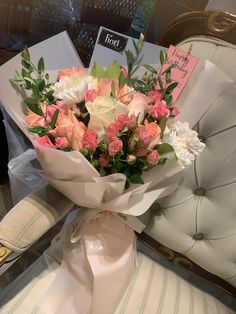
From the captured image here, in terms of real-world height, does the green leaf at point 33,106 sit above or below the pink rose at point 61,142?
above

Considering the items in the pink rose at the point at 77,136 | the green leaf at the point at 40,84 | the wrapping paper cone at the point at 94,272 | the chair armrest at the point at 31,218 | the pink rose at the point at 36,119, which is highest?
the green leaf at the point at 40,84

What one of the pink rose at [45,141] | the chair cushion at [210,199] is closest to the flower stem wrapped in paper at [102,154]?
the pink rose at [45,141]

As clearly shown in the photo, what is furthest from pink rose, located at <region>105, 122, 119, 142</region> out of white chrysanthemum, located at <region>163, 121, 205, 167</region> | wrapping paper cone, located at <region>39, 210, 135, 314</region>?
wrapping paper cone, located at <region>39, 210, 135, 314</region>

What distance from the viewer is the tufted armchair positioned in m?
0.73

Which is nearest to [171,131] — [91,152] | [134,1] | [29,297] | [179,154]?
[179,154]

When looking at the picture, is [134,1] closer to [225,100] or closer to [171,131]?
[225,100]

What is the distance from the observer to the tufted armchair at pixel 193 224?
725mm

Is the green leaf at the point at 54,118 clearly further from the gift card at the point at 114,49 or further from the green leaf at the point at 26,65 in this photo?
the gift card at the point at 114,49

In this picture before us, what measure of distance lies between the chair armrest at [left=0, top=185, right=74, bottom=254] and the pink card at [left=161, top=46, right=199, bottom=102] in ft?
1.13

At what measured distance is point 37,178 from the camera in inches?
33.3

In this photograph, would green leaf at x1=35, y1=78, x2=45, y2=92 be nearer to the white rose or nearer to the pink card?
the white rose

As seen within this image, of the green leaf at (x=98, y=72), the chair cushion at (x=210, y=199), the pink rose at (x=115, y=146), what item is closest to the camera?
the pink rose at (x=115, y=146)

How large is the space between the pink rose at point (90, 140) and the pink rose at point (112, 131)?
0.07 feet

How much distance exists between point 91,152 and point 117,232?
0.76ft
